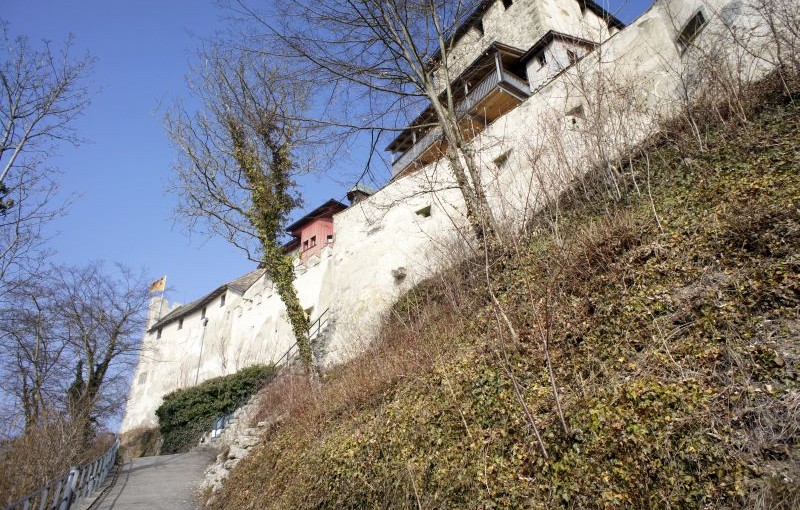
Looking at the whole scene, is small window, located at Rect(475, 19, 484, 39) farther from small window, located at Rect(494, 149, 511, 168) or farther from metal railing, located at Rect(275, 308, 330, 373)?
metal railing, located at Rect(275, 308, 330, 373)

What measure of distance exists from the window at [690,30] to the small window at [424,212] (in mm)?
7089

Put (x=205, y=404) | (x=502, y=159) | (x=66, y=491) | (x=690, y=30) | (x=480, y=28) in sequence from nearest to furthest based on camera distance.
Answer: (x=66, y=491) → (x=690, y=30) → (x=502, y=159) → (x=205, y=404) → (x=480, y=28)

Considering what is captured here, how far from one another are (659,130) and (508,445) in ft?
19.2

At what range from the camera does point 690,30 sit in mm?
8539

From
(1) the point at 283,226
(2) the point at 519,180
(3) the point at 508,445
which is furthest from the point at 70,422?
(2) the point at 519,180

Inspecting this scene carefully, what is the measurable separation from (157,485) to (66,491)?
113 inches

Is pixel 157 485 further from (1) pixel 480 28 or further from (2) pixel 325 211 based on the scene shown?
(1) pixel 480 28

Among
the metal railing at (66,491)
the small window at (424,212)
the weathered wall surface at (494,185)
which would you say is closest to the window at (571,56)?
the weathered wall surface at (494,185)

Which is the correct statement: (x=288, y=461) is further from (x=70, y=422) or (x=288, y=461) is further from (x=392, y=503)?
(x=70, y=422)

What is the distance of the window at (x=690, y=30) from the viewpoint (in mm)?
8188

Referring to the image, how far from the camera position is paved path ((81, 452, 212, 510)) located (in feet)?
27.4

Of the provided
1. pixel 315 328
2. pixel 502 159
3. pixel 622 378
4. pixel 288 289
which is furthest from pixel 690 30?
pixel 315 328

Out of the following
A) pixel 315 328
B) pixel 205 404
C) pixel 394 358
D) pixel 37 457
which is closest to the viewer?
pixel 394 358

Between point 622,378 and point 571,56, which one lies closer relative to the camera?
point 622,378
